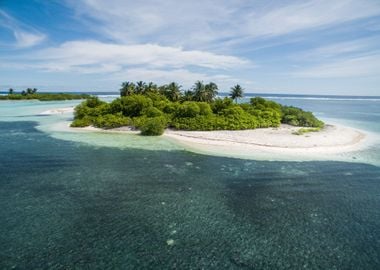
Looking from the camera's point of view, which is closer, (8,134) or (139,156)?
(139,156)

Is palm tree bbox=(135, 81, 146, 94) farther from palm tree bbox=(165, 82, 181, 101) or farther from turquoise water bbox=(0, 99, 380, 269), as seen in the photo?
turquoise water bbox=(0, 99, 380, 269)

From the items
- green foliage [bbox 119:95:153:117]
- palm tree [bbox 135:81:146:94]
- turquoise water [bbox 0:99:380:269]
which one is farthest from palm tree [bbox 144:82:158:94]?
turquoise water [bbox 0:99:380:269]

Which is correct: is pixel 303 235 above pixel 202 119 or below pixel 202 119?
below

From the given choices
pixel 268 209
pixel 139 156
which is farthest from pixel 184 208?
pixel 139 156

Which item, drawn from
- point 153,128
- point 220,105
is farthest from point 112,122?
point 220,105

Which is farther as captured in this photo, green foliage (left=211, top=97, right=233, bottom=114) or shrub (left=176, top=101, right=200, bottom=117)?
green foliage (left=211, top=97, right=233, bottom=114)

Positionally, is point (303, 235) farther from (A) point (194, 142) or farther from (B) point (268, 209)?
(A) point (194, 142)

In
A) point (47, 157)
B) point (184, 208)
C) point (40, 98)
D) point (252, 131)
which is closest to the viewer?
point (184, 208)

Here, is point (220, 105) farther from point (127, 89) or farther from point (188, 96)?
point (127, 89)
